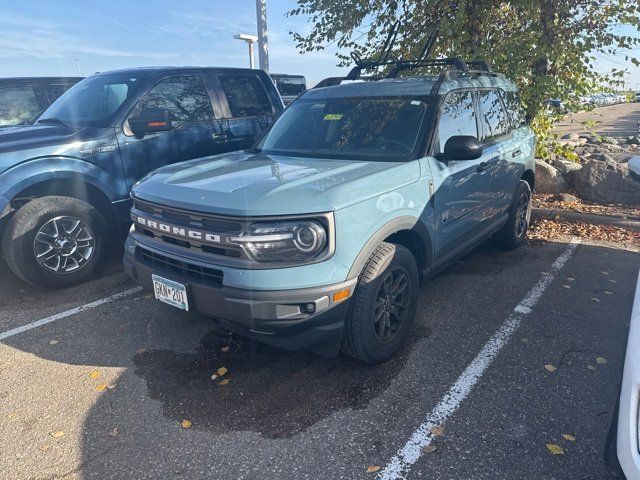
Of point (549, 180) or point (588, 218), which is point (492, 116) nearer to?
point (588, 218)

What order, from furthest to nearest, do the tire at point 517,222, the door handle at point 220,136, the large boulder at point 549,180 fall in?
1. the large boulder at point 549,180
2. the door handle at point 220,136
3. the tire at point 517,222

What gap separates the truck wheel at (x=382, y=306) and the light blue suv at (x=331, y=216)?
11 millimetres

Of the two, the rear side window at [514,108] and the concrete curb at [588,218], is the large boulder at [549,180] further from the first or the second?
the rear side window at [514,108]

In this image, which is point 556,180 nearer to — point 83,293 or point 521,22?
point 521,22

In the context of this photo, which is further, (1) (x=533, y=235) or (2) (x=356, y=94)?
(1) (x=533, y=235)

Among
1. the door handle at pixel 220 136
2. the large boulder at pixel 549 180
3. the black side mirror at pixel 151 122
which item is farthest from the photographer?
the large boulder at pixel 549 180

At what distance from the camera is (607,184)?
7426 mm

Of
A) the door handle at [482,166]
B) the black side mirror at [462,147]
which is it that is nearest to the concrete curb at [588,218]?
the door handle at [482,166]

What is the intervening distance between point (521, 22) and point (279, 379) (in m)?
6.92

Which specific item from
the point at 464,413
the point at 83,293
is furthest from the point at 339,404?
the point at 83,293

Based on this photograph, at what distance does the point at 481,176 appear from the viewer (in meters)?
4.26

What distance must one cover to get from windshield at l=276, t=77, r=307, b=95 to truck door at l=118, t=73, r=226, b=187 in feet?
31.7

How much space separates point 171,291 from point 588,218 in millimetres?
6001

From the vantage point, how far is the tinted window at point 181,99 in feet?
16.9
